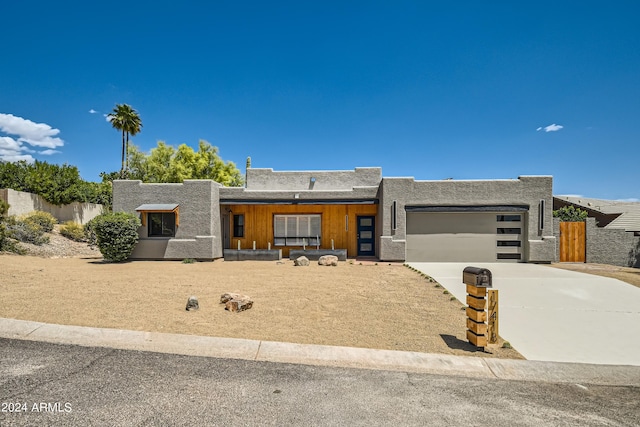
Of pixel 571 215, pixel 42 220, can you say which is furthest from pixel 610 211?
pixel 42 220

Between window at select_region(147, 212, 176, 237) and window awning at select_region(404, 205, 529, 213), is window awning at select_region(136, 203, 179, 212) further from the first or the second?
window awning at select_region(404, 205, 529, 213)

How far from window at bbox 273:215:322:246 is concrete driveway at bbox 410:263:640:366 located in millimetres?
7674

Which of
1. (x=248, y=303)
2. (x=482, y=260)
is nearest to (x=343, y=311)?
(x=248, y=303)

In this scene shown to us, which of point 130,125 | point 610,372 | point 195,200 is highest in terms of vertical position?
point 130,125

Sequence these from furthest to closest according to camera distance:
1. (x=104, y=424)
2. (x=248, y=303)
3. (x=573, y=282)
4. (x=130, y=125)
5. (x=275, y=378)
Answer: (x=130, y=125) → (x=573, y=282) → (x=248, y=303) → (x=275, y=378) → (x=104, y=424)

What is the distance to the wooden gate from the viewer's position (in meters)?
15.9

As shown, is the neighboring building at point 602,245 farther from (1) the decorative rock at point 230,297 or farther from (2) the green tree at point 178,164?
(2) the green tree at point 178,164

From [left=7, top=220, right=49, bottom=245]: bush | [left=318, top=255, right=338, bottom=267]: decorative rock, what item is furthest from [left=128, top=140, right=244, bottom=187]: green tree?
[left=318, top=255, right=338, bottom=267]: decorative rock

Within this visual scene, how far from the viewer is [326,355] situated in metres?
4.80

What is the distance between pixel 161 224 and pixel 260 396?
47.3 ft

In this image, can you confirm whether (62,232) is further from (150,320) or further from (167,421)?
(167,421)

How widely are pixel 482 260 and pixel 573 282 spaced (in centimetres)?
534

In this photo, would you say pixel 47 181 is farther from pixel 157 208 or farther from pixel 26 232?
pixel 157 208

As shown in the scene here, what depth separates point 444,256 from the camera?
15.8 meters
